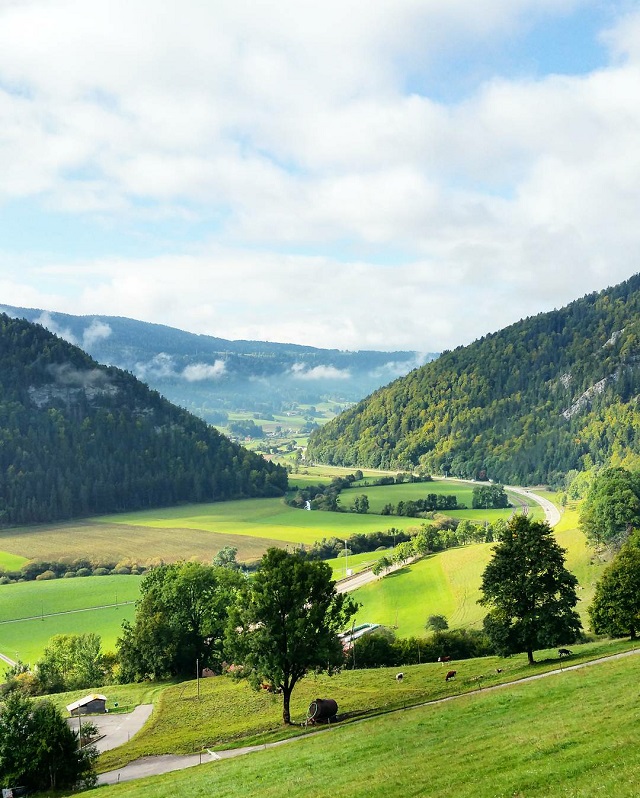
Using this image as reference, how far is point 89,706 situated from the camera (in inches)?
2426

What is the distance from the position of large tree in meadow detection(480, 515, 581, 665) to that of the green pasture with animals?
215 cm

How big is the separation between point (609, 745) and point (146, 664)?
62.1m

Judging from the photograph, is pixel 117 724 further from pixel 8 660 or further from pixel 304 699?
pixel 8 660

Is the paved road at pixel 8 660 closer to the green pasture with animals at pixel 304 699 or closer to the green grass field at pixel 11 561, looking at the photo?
the green pasture with animals at pixel 304 699

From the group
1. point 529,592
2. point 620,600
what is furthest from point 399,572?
point 529,592

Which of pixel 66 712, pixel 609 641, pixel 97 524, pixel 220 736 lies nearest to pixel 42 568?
pixel 97 524

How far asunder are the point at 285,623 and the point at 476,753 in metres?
20.8

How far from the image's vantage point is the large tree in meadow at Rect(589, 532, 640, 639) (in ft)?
178

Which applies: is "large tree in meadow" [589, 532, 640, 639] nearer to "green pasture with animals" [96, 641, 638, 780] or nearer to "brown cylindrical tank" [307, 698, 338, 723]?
"green pasture with animals" [96, 641, 638, 780]

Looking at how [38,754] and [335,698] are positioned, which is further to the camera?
[335,698]

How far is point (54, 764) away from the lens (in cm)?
3856

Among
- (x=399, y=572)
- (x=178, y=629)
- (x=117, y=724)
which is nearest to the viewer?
(x=117, y=724)

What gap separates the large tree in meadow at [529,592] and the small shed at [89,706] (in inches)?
1434

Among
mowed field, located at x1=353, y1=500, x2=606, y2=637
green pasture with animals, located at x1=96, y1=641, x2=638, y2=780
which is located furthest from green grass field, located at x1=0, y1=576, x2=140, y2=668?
mowed field, located at x1=353, y1=500, x2=606, y2=637
